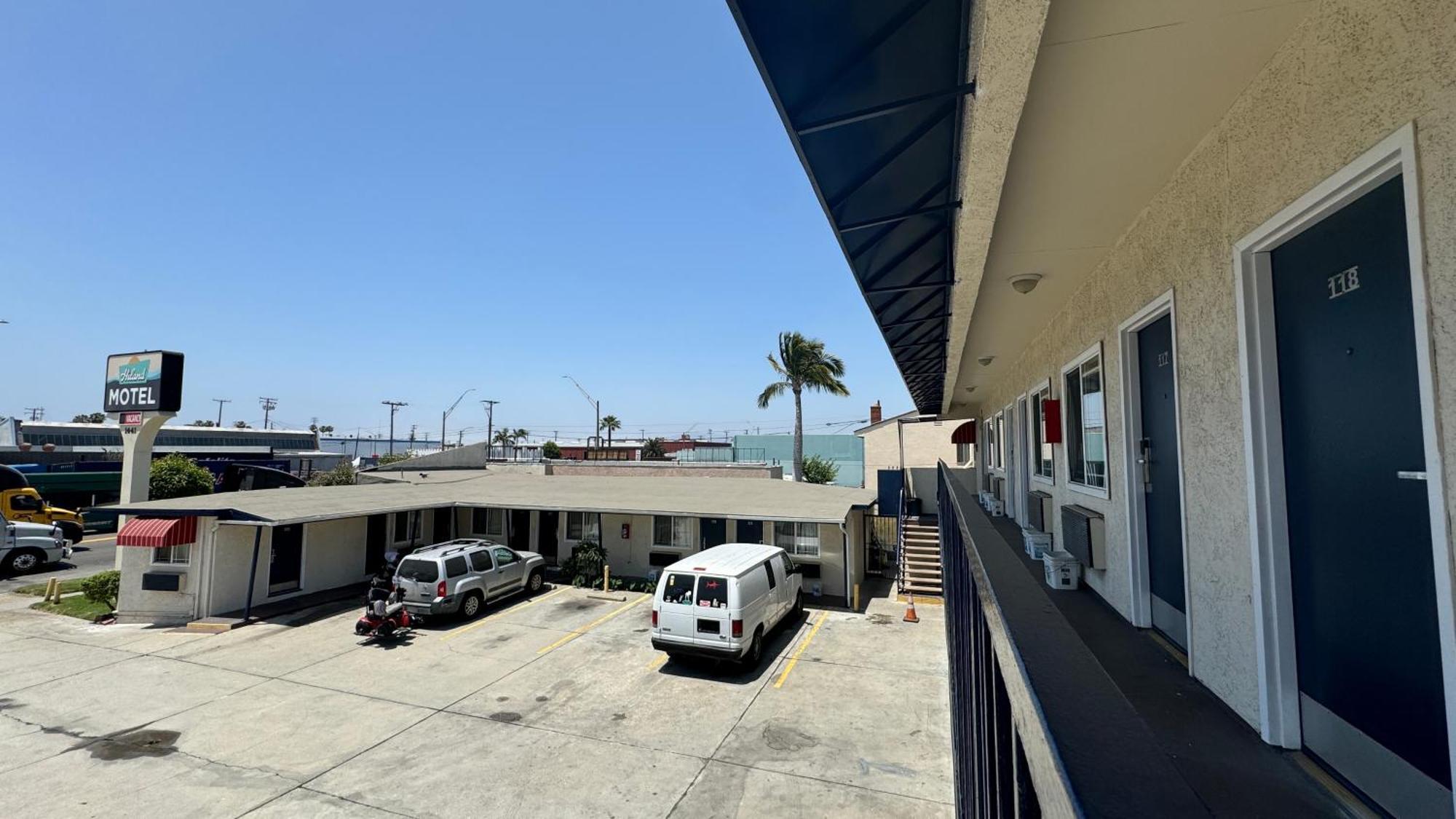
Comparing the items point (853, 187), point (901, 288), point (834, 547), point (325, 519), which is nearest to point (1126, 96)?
point (853, 187)

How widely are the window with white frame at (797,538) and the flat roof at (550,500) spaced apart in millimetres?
679

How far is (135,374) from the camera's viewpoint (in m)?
20.1

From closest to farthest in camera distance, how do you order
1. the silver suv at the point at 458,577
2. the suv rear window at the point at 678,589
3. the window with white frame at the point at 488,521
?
1. the suv rear window at the point at 678,589
2. the silver suv at the point at 458,577
3. the window with white frame at the point at 488,521

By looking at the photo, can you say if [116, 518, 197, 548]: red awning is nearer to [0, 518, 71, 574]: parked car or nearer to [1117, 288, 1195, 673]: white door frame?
[0, 518, 71, 574]: parked car

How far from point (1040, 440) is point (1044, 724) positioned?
9264mm

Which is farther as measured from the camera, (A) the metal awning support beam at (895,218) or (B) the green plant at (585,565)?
(B) the green plant at (585,565)

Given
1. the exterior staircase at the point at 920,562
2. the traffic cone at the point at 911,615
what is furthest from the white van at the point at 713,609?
the exterior staircase at the point at 920,562

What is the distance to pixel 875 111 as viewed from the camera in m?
2.87

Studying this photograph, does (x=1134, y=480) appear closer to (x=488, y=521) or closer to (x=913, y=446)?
(x=488, y=521)

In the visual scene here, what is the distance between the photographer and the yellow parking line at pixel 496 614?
13.5 metres

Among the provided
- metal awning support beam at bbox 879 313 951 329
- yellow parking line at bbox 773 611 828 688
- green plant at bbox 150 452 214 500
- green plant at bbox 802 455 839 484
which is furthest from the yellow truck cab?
green plant at bbox 802 455 839 484

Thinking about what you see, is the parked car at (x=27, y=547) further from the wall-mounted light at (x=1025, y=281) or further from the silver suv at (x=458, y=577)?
the wall-mounted light at (x=1025, y=281)

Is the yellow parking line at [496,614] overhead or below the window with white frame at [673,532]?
below

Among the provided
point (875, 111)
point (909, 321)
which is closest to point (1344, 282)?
point (875, 111)
